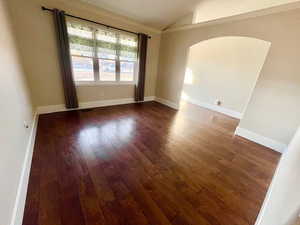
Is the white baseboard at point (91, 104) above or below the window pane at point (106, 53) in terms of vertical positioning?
below

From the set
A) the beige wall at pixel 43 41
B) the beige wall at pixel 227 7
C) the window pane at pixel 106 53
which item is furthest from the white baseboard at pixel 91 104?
the beige wall at pixel 227 7

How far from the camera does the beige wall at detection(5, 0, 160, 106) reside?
2463mm

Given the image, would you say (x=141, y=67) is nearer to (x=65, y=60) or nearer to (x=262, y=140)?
(x=65, y=60)

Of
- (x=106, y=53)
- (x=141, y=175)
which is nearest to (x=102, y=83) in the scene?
(x=106, y=53)

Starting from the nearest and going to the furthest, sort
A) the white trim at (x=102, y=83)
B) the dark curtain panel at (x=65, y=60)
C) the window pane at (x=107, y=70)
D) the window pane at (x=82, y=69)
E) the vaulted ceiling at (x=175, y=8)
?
the dark curtain panel at (x=65, y=60)
the vaulted ceiling at (x=175, y=8)
the window pane at (x=82, y=69)
the white trim at (x=102, y=83)
the window pane at (x=107, y=70)

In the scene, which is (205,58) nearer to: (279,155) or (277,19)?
(277,19)

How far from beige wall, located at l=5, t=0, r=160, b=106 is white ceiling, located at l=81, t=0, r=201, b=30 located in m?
0.20

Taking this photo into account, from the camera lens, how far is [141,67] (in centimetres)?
418

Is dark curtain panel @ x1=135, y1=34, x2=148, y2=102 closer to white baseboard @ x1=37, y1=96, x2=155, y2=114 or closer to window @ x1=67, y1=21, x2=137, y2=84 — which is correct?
window @ x1=67, y1=21, x2=137, y2=84

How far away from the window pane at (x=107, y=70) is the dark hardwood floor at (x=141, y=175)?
146cm

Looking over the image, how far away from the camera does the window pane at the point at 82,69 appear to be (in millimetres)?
3191

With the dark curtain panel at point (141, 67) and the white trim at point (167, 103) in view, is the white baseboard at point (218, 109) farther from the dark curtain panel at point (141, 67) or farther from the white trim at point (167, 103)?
the dark curtain panel at point (141, 67)

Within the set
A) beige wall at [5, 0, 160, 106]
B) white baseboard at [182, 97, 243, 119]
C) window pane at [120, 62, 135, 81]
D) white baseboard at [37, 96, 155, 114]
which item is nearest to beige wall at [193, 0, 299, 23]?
beige wall at [5, 0, 160, 106]

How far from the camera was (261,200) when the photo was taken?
1453 millimetres
